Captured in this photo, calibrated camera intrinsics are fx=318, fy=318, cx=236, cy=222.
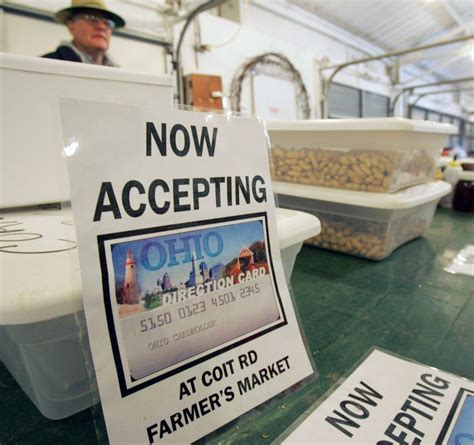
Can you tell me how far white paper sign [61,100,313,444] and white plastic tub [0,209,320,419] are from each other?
0.03 metres

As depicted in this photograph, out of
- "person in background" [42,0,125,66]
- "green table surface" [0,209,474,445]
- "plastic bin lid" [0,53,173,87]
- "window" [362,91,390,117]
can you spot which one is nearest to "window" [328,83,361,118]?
"window" [362,91,390,117]

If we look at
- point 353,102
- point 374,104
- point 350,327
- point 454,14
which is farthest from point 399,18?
point 350,327

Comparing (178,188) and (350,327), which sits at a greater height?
(178,188)

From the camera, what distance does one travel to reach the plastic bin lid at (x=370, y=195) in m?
0.79

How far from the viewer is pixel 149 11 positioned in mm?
1959

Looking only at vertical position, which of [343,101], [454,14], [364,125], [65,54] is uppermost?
[454,14]

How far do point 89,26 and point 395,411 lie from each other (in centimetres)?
165

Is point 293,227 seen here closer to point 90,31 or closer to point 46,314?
point 46,314

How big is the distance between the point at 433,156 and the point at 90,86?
3.29 ft

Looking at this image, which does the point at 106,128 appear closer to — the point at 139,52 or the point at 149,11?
the point at 139,52

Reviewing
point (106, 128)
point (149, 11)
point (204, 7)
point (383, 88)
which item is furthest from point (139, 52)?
point (383, 88)

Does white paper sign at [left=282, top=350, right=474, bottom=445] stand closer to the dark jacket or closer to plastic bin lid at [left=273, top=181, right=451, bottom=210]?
plastic bin lid at [left=273, top=181, right=451, bottom=210]

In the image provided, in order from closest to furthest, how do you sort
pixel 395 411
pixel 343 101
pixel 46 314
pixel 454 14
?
pixel 46 314, pixel 395 411, pixel 454 14, pixel 343 101

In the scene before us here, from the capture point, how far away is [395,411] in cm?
35
